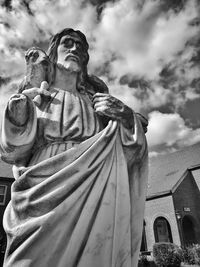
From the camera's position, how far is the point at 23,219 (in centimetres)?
172

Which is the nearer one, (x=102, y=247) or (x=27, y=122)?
(x=102, y=247)

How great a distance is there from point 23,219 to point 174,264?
660 inches

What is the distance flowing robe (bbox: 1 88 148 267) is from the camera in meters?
1.62

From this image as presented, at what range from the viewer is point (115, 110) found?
236 cm

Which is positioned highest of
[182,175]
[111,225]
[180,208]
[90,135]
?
[182,175]

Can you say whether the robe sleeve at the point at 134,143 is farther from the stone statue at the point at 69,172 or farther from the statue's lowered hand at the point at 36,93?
the statue's lowered hand at the point at 36,93

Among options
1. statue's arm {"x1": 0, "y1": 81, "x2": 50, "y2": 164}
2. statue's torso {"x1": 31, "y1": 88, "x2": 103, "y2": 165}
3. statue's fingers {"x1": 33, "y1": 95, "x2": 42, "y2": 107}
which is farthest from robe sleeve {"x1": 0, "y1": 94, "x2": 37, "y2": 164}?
statue's fingers {"x1": 33, "y1": 95, "x2": 42, "y2": 107}

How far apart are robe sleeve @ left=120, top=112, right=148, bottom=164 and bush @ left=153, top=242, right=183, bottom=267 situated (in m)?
16.0

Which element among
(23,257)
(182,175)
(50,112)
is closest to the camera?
(23,257)

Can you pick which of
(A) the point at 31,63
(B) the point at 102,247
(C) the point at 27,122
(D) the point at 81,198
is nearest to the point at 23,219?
(D) the point at 81,198

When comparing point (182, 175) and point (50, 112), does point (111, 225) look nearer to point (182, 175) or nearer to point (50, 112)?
point (50, 112)

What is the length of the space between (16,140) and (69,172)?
2.11ft

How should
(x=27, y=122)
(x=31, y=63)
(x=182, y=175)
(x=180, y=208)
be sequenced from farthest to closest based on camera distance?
(x=182, y=175)
(x=180, y=208)
(x=31, y=63)
(x=27, y=122)

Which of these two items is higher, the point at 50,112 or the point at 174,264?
the point at 50,112
